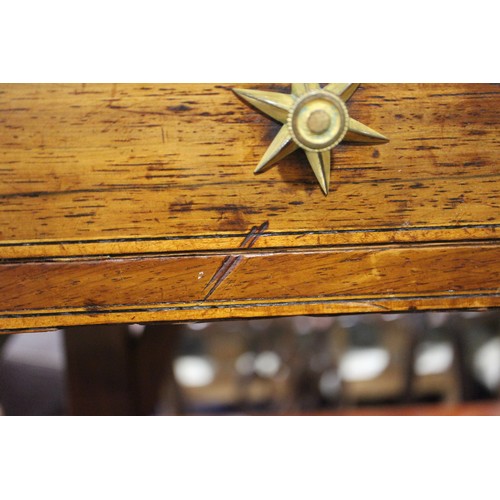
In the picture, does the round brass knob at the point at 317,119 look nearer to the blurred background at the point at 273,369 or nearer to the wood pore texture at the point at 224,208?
the wood pore texture at the point at 224,208

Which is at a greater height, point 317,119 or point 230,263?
point 317,119

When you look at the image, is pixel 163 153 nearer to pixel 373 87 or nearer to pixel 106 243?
pixel 106 243

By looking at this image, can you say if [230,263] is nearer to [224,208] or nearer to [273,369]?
[224,208]

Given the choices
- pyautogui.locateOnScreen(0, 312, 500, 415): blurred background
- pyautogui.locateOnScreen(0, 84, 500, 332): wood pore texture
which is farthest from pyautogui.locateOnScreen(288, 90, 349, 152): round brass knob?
pyautogui.locateOnScreen(0, 312, 500, 415): blurred background

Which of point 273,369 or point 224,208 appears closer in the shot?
point 224,208

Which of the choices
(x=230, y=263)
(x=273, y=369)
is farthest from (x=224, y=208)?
(x=273, y=369)

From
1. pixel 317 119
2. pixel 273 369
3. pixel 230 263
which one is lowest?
pixel 273 369

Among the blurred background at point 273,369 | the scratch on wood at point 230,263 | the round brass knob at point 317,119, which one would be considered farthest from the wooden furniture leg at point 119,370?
the round brass knob at point 317,119
